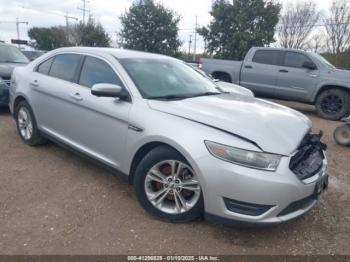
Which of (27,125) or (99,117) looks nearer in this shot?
(99,117)

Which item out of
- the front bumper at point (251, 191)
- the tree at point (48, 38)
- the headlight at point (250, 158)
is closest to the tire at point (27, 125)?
the front bumper at point (251, 191)

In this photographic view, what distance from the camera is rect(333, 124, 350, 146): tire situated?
6.37m

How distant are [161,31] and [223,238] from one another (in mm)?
24054

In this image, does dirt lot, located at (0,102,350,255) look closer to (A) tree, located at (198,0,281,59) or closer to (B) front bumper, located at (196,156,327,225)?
(B) front bumper, located at (196,156,327,225)

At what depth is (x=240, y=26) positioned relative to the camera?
22.9 m

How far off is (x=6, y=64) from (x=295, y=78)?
24.8ft

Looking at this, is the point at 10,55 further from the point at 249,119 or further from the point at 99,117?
the point at 249,119

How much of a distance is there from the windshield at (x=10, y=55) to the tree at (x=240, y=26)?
1637 cm

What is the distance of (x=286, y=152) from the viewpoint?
115 inches

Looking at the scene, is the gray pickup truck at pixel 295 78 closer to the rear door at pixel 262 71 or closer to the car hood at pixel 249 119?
the rear door at pixel 262 71

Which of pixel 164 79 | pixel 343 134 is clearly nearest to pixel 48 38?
pixel 343 134

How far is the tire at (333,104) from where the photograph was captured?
9.16 m

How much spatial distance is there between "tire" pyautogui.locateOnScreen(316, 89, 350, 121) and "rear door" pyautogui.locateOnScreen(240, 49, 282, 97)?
1416mm

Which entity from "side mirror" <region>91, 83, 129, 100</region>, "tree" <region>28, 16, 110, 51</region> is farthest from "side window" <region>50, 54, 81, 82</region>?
"tree" <region>28, 16, 110, 51</region>
